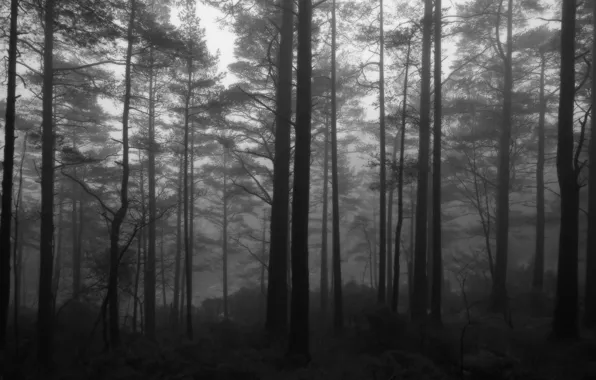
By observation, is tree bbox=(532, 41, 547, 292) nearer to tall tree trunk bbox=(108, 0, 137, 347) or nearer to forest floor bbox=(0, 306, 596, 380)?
forest floor bbox=(0, 306, 596, 380)

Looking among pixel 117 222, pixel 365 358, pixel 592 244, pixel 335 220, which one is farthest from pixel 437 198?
pixel 117 222

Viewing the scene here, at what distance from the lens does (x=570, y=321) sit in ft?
27.0

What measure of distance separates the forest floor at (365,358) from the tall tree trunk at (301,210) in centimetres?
53

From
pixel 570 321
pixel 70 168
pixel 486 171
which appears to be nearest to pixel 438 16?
pixel 570 321

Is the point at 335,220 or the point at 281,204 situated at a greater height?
the point at 281,204

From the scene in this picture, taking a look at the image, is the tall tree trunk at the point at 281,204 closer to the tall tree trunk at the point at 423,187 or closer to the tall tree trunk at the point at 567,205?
the tall tree trunk at the point at 423,187

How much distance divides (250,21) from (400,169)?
6.86 meters

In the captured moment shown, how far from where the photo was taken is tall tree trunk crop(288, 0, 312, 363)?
7.63 meters

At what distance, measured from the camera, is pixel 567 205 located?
851 centimetres

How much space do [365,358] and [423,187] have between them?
272 inches

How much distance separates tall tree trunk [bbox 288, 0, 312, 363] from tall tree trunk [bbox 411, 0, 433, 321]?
5.09m

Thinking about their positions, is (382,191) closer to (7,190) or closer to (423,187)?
(423,187)

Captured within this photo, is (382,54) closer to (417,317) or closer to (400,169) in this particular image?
(400,169)

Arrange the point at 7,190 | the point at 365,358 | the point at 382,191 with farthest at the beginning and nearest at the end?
1. the point at 382,191
2. the point at 7,190
3. the point at 365,358
